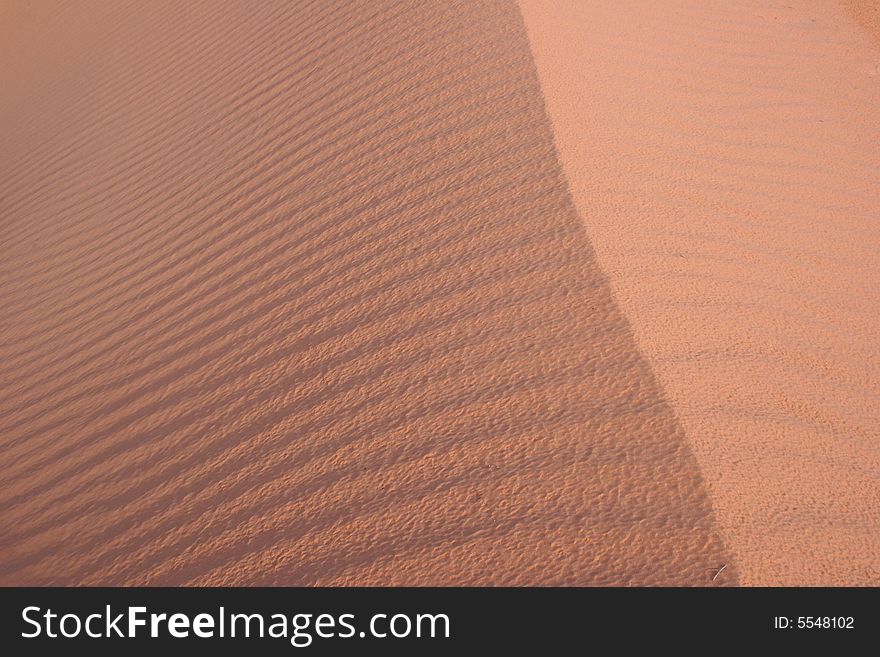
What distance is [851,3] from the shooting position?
6.92 meters

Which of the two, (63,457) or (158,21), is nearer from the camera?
(63,457)

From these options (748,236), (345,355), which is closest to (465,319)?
(345,355)

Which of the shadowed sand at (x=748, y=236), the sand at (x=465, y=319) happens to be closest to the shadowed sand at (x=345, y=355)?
the sand at (x=465, y=319)

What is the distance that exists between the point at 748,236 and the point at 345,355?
1839mm

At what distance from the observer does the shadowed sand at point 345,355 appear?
94.8 inches

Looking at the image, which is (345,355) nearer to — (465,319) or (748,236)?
(465,319)

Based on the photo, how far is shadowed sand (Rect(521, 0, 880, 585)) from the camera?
239cm

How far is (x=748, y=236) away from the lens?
11.8ft

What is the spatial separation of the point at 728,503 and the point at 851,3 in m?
6.24

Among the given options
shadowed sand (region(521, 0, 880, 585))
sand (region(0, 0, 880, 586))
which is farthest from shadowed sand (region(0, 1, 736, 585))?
shadowed sand (region(521, 0, 880, 585))

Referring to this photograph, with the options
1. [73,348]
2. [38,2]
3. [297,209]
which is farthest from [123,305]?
[38,2]

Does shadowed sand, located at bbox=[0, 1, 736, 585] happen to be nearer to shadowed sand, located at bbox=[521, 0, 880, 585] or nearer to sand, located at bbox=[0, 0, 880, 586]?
sand, located at bbox=[0, 0, 880, 586]

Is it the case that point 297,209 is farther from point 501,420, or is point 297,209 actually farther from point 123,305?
point 501,420

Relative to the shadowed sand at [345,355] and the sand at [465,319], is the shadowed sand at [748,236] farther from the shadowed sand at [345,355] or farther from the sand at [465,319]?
the shadowed sand at [345,355]
